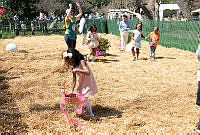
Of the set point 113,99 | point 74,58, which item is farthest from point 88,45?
point 74,58

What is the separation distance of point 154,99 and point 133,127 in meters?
1.60

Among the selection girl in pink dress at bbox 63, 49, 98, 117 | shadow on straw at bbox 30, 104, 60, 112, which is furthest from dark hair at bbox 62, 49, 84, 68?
shadow on straw at bbox 30, 104, 60, 112

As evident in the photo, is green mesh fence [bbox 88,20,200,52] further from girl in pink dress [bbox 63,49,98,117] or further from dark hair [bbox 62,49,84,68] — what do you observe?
dark hair [bbox 62,49,84,68]

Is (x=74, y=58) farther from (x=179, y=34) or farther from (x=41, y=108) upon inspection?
(x=179, y=34)

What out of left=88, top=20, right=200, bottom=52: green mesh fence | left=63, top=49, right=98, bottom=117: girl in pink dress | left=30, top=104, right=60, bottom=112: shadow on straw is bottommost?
left=30, top=104, right=60, bottom=112: shadow on straw

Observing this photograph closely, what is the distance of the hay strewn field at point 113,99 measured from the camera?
13.6 feet

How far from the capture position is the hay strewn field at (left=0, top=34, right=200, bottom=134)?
4145 mm

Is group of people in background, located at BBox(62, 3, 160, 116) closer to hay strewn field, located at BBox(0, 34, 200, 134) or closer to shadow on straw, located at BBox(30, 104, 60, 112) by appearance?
hay strewn field, located at BBox(0, 34, 200, 134)

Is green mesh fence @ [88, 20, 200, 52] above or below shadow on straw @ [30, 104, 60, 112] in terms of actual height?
above

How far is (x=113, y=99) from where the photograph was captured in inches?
217

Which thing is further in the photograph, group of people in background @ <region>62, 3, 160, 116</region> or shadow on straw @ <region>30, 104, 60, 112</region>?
→ shadow on straw @ <region>30, 104, 60, 112</region>

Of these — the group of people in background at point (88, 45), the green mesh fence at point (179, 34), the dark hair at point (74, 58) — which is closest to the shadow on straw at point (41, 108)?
the group of people in background at point (88, 45)

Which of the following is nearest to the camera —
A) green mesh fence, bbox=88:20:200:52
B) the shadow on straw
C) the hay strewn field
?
the hay strewn field

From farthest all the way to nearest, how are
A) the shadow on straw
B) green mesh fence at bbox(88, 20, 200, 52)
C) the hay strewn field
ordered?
1. green mesh fence at bbox(88, 20, 200, 52)
2. the shadow on straw
3. the hay strewn field
